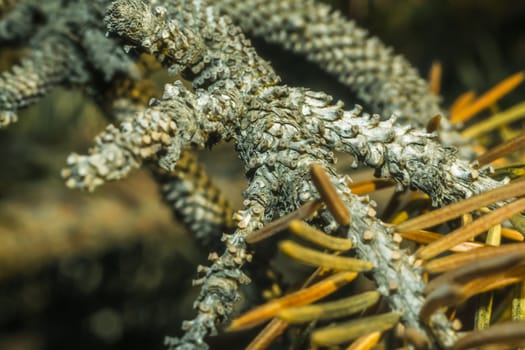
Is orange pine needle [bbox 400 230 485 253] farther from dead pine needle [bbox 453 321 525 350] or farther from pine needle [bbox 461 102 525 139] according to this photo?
pine needle [bbox 461 102 525 139]

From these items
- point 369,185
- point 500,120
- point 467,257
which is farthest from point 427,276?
point 500,120

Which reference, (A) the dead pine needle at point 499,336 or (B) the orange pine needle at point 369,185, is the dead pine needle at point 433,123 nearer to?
(B) the orange pine needle at point 369,185

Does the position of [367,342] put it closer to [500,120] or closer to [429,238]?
[429,238]

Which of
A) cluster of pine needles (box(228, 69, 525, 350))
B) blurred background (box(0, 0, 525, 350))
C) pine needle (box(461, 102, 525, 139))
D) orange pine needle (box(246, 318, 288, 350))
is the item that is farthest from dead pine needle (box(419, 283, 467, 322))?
blurred background (box(0, 0, 525, 350))

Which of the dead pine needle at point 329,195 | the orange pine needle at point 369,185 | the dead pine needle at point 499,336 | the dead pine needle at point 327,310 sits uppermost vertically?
the orange pine needle at point 369,185

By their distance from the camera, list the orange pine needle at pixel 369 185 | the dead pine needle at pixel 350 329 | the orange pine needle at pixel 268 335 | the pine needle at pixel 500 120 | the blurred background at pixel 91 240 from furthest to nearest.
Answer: the blurred background at pixel 91 240 < the pine needle at pixel 500 120 < the orange pine needle at pixel 369 185 < the orange pine needle at pixel 268 335 < the dead pine needle at pixel 350 329

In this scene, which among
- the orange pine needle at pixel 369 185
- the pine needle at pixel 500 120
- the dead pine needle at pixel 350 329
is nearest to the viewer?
the dead pine needle at pixel 350 329

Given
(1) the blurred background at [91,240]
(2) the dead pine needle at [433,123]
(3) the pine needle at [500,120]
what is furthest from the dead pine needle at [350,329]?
(1) the blurred background at [91,240]
